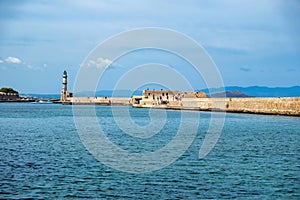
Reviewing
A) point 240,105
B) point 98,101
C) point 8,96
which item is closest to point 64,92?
point 98,101

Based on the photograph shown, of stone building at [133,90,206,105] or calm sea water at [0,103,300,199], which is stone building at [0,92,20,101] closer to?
stone building at [133,90,206,105]

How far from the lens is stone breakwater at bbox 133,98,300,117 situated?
1957 inches

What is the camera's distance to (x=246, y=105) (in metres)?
61.2

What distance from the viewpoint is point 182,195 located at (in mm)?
10742

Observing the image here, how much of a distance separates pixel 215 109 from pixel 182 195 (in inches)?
2432

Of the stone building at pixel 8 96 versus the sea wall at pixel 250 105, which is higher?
the stone building at pixel 8 96

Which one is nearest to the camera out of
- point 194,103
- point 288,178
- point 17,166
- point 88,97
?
point 288,178

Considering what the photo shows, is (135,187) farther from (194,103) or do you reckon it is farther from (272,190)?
(194,103)

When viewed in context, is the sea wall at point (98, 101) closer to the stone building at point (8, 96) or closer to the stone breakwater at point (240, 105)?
the stone breakwater at point (240, 105)

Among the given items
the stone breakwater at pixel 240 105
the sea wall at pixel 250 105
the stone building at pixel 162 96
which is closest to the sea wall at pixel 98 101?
the stone building at pixel 162 96

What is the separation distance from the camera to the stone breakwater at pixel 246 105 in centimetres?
4972

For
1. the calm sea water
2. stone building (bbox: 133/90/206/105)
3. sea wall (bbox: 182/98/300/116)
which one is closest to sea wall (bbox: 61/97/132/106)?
stone building (bbox: 133/90/206/105)

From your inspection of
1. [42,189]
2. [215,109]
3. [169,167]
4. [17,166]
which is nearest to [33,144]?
[17,166]

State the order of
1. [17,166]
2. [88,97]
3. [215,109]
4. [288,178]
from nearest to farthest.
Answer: [288,178]
[17,166]
[215,109]
[88,97]
